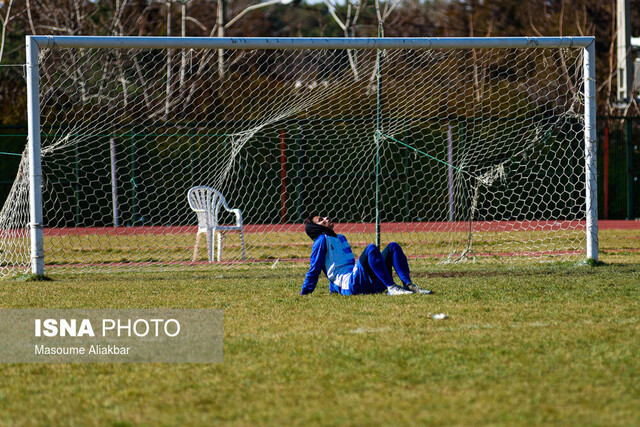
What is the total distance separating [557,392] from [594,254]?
20.0 feet

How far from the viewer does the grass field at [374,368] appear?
3.34 m

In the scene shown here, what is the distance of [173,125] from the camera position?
637 inches

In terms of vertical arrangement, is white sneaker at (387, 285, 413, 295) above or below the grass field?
above

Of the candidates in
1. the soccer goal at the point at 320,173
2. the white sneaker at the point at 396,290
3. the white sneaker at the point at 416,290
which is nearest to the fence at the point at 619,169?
the soccer goal at the point at 320,173

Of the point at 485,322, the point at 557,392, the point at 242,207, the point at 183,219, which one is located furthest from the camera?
the point at 242,207

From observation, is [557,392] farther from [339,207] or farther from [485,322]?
[339,207]

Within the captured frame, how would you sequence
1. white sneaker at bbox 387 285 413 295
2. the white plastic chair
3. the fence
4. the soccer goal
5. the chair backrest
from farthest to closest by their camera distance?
1. the fence
2. the soccer goal
3. the chair backrest
4. the white plastic chair
5. white sneaker at bbox 387 285 413 295

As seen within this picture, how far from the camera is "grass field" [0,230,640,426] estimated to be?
334 cm

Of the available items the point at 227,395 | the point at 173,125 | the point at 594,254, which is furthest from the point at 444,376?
the point at 173,125

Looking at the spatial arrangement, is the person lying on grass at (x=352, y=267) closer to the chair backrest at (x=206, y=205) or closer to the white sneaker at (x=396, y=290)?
the white sneaker at (x=396, y=290)

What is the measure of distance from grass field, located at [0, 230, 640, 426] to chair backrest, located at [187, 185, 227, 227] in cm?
414

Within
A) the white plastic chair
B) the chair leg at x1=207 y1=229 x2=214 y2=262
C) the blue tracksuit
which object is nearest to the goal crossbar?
the white plastic chair

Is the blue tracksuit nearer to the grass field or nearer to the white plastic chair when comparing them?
the grass field

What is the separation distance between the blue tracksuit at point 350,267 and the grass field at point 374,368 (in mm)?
175
